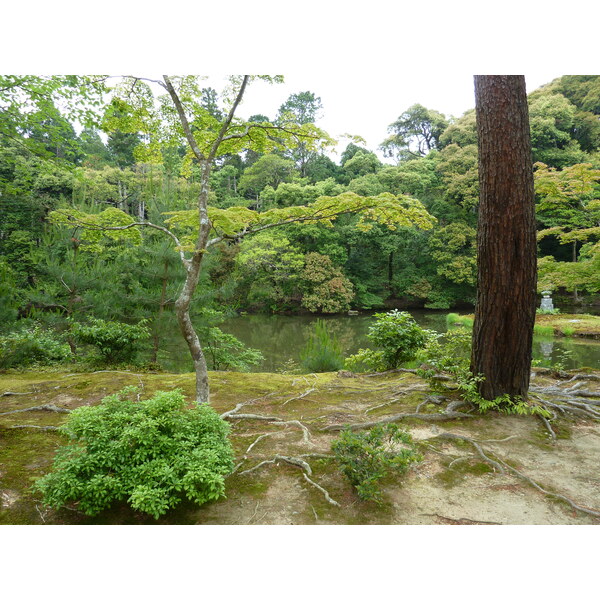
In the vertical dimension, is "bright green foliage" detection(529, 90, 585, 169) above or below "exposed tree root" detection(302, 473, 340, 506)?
above

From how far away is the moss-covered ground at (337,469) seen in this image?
1.57 m

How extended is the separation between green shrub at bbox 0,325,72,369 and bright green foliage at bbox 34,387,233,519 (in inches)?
135

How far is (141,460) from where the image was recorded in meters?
1.52

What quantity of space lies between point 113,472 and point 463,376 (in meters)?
2.34

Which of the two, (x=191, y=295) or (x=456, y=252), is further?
(x=456, y=252)

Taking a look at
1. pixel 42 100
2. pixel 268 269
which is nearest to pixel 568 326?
pixel 268 269

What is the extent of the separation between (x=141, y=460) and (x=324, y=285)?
11854 mm

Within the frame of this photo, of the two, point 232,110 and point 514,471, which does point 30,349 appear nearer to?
point 232,110

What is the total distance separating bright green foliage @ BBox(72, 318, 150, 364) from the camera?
412 cm

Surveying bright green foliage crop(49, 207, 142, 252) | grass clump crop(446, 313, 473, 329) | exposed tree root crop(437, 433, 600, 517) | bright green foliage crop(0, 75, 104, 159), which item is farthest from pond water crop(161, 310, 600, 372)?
exposed tree root crop(437, 433, 600, 517)

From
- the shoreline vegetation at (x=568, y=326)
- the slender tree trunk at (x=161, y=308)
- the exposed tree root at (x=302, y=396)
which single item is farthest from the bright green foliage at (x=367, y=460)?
the shoreline vegetation at (x=568, y=326)

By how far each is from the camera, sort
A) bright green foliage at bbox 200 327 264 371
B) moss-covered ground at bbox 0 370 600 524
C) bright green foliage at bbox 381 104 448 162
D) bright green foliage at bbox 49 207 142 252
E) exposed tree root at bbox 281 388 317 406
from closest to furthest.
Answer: moss-covered ground at bbox 0 370 600 524
bright green foliage at bbox 49 207 142 252
exposed tree root at bbox 281 388 317 406
bright green foliage at bbox 200 327 264 371
bright green foliage at bbox 381 104 448 162


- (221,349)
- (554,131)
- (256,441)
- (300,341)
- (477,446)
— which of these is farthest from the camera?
(554,131)

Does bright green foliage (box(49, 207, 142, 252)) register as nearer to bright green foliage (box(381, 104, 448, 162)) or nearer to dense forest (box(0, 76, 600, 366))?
dense forest (box(0, 76, 600, 366))
